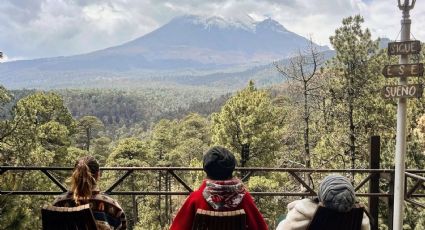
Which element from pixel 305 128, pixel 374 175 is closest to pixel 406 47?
pixel 374 175

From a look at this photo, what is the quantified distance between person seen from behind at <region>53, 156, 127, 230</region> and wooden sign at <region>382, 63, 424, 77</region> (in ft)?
10.8

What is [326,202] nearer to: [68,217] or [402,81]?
[68,217]

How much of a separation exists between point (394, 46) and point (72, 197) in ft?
12.1

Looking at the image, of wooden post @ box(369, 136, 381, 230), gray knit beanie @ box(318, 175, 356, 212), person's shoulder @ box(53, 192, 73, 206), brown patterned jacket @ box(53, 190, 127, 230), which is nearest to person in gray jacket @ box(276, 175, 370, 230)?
gray knit beanie @ box(318, 175, 356, 212)

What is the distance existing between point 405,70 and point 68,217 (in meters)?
3.67

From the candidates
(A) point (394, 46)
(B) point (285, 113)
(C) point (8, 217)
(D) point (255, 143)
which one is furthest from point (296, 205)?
(B) point (285, 113)

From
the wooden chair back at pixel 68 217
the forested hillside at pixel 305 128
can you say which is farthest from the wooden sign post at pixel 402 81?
the forested hillside at pixel 305 128

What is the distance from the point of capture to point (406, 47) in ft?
15.5

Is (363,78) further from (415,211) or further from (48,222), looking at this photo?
(48,222)

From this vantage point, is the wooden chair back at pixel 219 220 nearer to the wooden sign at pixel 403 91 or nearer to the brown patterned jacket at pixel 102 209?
the brown patterned jacket at pixel 102 209

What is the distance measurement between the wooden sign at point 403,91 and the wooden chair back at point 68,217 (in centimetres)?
344

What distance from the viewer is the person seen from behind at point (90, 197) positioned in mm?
2861

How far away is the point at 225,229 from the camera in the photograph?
2.81 meters

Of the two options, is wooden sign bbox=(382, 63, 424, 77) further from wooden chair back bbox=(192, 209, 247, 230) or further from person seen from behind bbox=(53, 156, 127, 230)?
person seen from behind bbox=(53, 156, 127, 230)
